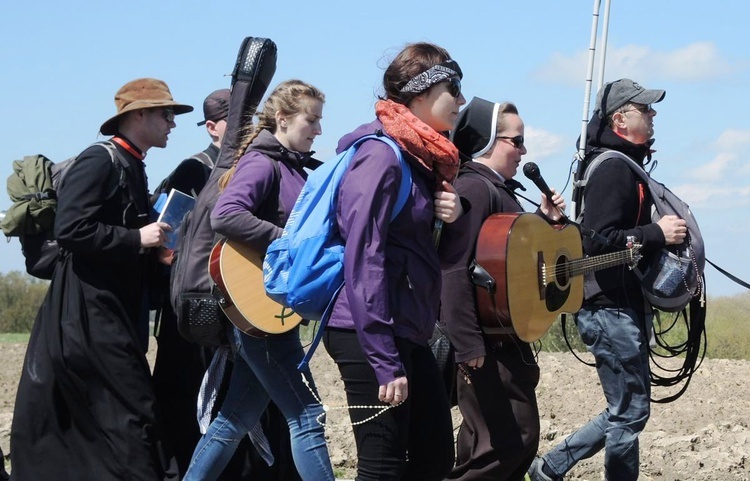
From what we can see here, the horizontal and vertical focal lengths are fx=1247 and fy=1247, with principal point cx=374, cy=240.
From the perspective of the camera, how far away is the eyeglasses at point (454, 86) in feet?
14.5

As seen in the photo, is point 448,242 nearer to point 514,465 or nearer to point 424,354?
point 424,354

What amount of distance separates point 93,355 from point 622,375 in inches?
101

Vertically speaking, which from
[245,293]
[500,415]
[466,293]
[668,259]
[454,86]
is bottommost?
[500,415]

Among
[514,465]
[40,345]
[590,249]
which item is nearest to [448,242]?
[514,465]

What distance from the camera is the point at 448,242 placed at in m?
4.59

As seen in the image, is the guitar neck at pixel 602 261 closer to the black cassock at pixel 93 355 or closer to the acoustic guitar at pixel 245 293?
the acoustic guitar at pixel 245 293

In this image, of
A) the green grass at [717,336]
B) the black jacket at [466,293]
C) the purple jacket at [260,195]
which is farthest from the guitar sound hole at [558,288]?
the green grass at [717,336]

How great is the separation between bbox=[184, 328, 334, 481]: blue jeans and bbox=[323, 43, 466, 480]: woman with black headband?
83cm

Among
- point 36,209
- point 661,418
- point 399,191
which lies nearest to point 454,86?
point 399,191

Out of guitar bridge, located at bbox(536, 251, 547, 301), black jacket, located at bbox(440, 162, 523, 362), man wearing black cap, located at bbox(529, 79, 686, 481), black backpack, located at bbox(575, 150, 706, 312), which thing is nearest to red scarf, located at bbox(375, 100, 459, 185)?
black jacket, located at bbox(440, 162, 523, 362)

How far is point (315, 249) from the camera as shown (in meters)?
4.16

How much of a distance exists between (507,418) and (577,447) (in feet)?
4.02

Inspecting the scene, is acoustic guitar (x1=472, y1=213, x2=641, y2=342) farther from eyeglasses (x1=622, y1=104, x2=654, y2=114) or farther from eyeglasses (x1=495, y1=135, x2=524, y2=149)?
eyeglasses (x1=622, y1=104, x2=654, y2=114)

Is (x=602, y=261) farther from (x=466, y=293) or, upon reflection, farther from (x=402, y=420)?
(x=402, y=420)
